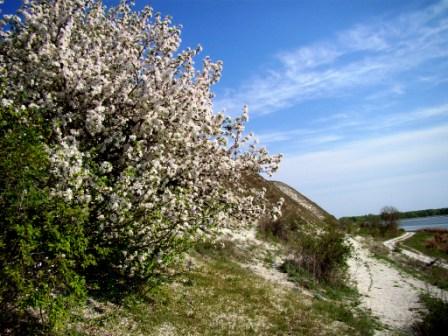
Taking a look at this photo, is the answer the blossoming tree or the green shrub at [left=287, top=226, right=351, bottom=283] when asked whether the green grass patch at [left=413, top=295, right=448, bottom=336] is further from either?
the blossoming tree

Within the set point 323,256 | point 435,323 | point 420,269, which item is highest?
point 323,256

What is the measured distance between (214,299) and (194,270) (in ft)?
10.7

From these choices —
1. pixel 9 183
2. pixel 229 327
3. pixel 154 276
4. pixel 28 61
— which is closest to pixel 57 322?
pixel 9 183

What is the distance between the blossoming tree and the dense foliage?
0.15ft

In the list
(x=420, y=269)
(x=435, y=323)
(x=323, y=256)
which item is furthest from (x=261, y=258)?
(x=420, y=269)

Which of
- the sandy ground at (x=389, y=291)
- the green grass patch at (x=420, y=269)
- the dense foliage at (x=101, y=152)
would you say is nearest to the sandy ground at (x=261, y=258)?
the sandy ground at (x=389, y=291)

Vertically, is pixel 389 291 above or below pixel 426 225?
below

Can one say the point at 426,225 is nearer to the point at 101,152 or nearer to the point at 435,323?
the point at 435,323

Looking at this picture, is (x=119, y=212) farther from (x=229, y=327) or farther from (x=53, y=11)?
(x=53, y=11)

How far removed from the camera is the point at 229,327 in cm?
1286

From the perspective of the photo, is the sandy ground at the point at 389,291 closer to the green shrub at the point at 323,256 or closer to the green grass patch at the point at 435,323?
the green grass patch at the point at 435,323

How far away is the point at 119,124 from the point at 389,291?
910 inches

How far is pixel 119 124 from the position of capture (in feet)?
40.2

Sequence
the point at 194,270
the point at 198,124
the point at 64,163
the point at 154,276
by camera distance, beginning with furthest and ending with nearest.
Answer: the point at 194,270 → the point at 198,124 → the point at 154,276 → the point at 64,163
